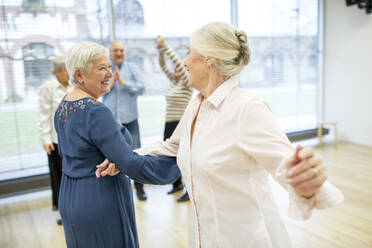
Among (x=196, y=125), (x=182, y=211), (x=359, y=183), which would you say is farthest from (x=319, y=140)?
(x=196, y=125)

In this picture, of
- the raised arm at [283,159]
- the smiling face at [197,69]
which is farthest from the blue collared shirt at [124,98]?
the raised arm at [283,159]

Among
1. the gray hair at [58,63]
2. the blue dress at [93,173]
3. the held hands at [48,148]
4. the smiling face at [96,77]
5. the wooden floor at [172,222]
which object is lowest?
the wooden floor at [172,222]

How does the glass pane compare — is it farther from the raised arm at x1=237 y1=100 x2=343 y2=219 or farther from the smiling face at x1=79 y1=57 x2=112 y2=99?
the raised arm at x1=237 y1=100 x2=343 y2=219

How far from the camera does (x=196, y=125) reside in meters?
1.30

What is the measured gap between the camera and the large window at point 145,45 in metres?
3.98

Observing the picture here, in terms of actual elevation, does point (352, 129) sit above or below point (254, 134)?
below

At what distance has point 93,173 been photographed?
4.72 feet

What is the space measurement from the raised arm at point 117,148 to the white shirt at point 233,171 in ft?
0.71

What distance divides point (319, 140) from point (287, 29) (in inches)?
82.0

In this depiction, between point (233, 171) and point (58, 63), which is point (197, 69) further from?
point (58, 63)

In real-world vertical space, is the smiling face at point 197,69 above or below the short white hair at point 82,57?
below

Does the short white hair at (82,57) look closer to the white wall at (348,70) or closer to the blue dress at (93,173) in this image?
the blue dress at (93,173)

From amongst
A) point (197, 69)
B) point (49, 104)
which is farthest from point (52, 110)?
point (197, 69)

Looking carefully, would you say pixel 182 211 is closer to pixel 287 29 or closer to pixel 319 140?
pixel 319 140
